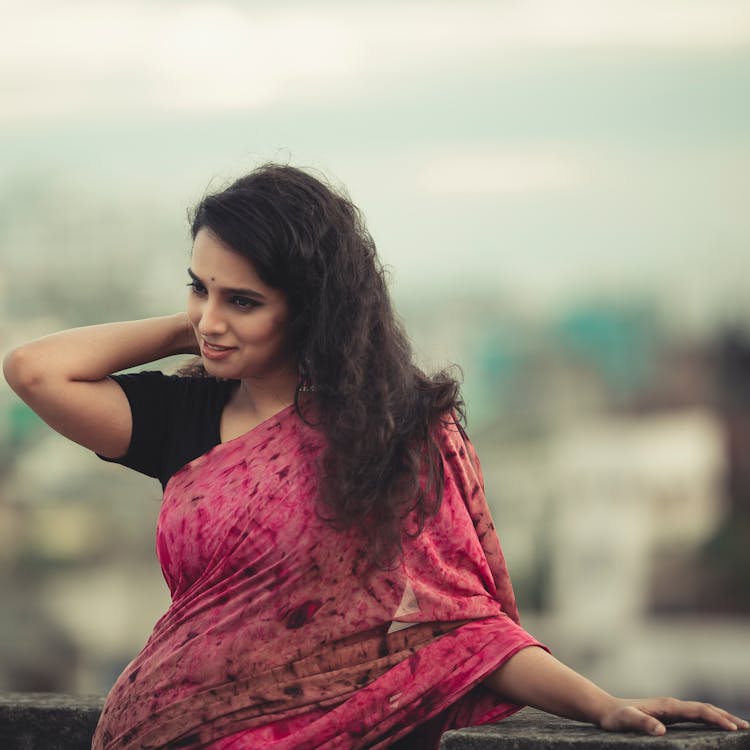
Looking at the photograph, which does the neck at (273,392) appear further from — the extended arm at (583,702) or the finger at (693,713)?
the finger at (693,713)

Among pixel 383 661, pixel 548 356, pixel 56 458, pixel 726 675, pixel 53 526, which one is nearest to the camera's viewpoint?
pixel 383 661

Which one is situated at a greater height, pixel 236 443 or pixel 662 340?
pixel 236 443

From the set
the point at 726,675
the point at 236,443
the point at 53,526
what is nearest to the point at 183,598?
the point at 236,443

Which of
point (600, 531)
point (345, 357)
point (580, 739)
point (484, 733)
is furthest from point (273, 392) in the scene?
point (600, 531)

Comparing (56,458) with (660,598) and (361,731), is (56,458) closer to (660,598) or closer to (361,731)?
(660,598)

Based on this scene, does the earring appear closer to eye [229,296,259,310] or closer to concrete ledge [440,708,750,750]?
eye [229,296,259,310]

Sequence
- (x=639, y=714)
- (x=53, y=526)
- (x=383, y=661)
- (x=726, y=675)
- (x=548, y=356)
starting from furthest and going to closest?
(x=548, y=356)
(x=726, y=675)
(x=53, y=526)
(x=383, y=661)
(x=639, y=714)

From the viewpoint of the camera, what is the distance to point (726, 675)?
39.3 metres

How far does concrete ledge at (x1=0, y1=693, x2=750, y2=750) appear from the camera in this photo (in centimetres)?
263

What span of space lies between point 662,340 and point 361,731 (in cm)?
4172

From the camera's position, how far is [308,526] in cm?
287

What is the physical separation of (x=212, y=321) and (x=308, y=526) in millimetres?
408

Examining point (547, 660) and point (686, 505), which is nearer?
point (547, 660)

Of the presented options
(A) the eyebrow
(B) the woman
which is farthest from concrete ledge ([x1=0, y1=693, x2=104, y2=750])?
(A) the eyebrow
